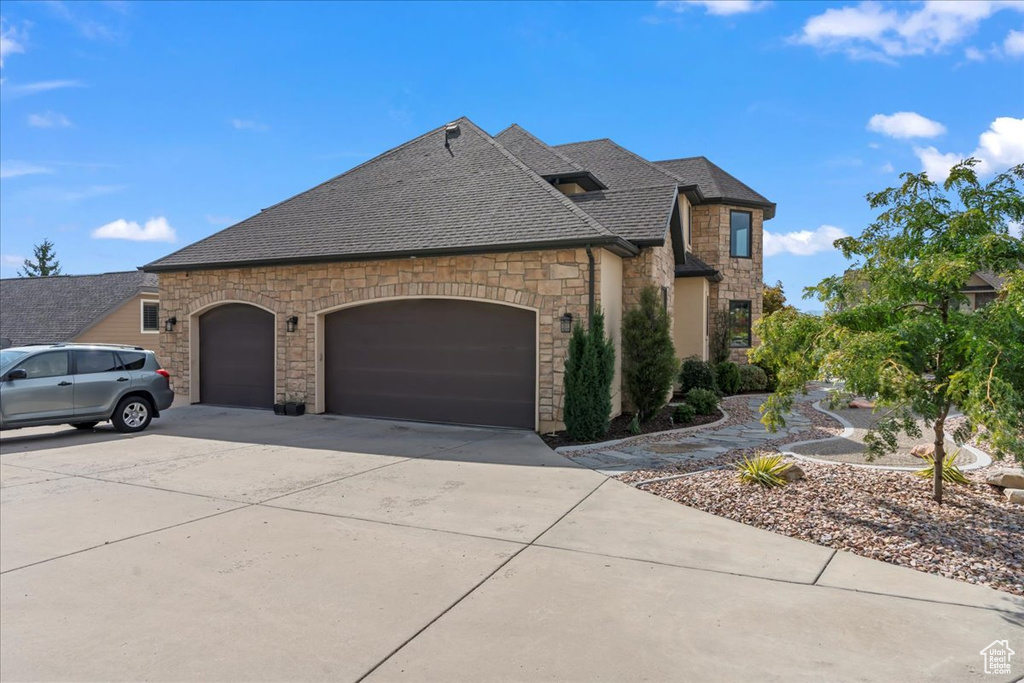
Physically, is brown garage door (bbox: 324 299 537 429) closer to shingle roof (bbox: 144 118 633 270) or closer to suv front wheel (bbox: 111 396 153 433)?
shingle roof (bbox: 144 118 633 270)

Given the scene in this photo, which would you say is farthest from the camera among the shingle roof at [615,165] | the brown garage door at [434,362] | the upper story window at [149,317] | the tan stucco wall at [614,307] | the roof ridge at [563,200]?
the upper story window at [149,317]

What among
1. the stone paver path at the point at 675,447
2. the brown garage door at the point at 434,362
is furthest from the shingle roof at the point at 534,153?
the stone paver path at the point at 675,447

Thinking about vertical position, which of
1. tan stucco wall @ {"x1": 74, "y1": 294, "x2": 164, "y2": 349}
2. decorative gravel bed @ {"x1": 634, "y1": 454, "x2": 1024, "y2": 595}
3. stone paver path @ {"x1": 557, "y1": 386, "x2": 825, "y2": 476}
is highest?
tan stucco wall @ {"x1": 74, "y1": 294, "x2": 164, "y2": 349}

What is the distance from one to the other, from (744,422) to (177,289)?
45.0 ft

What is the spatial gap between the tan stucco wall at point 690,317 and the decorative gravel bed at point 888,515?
398 inches

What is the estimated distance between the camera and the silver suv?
390 inches

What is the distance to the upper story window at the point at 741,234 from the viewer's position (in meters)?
19.9

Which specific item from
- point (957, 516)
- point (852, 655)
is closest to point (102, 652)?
point (852, 655)

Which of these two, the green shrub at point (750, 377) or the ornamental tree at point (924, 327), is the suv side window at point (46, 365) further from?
the green shrub at point (750, 377)

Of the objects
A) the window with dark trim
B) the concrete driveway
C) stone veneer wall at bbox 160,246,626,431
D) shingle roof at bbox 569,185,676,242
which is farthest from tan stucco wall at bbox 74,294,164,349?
the window with dark trim

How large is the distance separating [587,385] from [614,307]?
8.14 ft

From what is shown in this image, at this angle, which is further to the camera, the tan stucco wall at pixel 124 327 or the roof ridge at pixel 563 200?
the tan stucco wall at pixel 124 327

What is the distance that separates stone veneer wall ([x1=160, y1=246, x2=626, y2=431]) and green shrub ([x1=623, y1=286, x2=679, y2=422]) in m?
0.95

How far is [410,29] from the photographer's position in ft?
36.6
